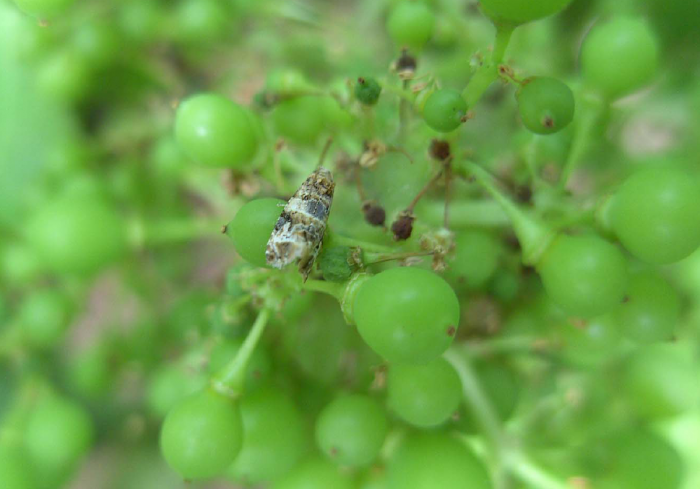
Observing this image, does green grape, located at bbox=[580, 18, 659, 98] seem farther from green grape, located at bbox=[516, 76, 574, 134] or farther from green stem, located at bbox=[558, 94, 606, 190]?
green grape, located at bbox=[516, 76, 574, 134]

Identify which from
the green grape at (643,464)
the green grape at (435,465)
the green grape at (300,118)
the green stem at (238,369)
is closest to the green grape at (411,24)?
the green grape at (300,118)

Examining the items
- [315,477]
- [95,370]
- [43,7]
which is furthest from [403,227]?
[95,370]

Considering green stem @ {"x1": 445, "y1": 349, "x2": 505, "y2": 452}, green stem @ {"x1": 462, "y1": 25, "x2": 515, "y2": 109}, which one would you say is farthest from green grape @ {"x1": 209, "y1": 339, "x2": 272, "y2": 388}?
green stem @ {"x1": 462, "y1": 25, "x2": 515, "y2": 109}

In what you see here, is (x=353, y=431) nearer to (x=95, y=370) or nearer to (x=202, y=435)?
(x=202, y=435)

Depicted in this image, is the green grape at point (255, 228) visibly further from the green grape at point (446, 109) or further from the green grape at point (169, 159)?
the green grape at point (169, 159)

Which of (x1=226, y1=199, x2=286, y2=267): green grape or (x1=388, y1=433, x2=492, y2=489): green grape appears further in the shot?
(x1=388, y1=433, x2=492, y2=489): green grape
